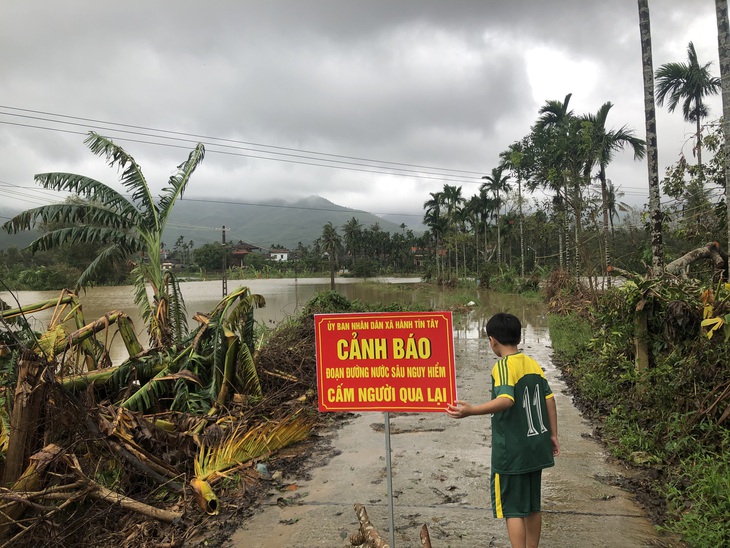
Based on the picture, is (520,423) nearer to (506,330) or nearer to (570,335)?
(506,330)

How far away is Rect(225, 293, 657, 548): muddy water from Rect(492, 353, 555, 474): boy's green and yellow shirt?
876mm

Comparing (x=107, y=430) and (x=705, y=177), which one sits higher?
(x=705, y=177)

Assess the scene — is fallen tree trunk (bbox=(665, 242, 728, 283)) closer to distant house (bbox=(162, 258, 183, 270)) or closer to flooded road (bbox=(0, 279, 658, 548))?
flooded road (bbox=(0, 279, 658, 548))

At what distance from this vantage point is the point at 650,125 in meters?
9.13

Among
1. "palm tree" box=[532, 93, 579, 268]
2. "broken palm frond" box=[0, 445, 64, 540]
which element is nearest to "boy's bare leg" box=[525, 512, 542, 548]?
"broken palm frond" box=[0, 445, 64, 540]

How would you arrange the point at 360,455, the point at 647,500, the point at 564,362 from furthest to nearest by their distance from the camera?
the point at 564,362, the point at 360,455, the point at 647,500

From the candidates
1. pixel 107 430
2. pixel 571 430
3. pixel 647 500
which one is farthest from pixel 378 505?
pixel 571 430

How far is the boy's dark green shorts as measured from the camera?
247 centimetres

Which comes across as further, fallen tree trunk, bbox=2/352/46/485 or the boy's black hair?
fallen tree trunk, bbox=2/352/46/485

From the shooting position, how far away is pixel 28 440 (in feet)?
12.0

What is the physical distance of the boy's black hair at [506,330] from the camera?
2590 mm

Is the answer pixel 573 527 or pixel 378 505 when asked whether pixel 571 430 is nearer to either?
pixel 573 527

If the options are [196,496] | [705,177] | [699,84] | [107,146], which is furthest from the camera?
[699,84]

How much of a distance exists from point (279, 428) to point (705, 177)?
482 inches
